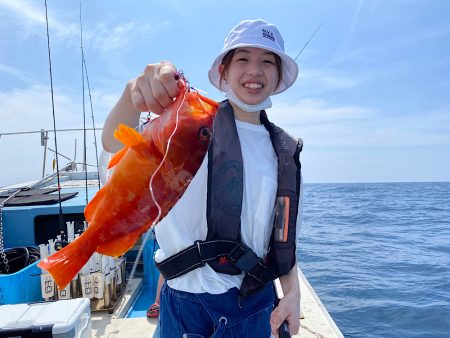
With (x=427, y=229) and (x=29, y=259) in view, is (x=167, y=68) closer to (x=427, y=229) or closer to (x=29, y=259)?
(x=29, y=259)

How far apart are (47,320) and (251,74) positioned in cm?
202

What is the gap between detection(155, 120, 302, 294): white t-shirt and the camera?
1814 millimetres

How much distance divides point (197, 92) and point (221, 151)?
567mm

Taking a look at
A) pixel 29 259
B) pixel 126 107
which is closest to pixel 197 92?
pixel 126 107

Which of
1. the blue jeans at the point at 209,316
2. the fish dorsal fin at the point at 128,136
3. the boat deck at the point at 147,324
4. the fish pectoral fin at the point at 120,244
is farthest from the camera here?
the boat deck at the point at 147,324

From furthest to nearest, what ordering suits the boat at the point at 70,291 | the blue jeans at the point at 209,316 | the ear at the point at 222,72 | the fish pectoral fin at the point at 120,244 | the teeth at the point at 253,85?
1. the boat at the point at 70,291
2. the ear at the point at 222,72
3. the teeth at the point at 253,85
4. the blue jeans at the point at 209,316
5. the fish pectoral fin at the point at 120,244

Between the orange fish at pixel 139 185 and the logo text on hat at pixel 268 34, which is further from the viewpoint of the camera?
the logo text on hat at pixel 268 34

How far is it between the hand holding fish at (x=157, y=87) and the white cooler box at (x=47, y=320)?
5.49 ft

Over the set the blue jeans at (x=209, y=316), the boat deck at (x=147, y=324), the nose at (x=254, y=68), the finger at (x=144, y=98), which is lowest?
the boat deck at (x=147, y=324)

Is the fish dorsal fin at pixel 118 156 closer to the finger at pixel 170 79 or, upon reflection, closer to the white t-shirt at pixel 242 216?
the finger at pixel 170 79

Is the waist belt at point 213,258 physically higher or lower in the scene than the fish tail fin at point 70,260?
lower

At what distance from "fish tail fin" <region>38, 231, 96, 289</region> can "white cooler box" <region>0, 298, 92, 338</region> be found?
1.26m

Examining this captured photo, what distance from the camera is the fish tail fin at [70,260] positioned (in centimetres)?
119

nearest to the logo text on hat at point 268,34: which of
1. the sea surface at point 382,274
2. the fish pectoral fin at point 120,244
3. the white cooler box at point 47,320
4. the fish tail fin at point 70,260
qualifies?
the fish pectoral fin at point 120,244
